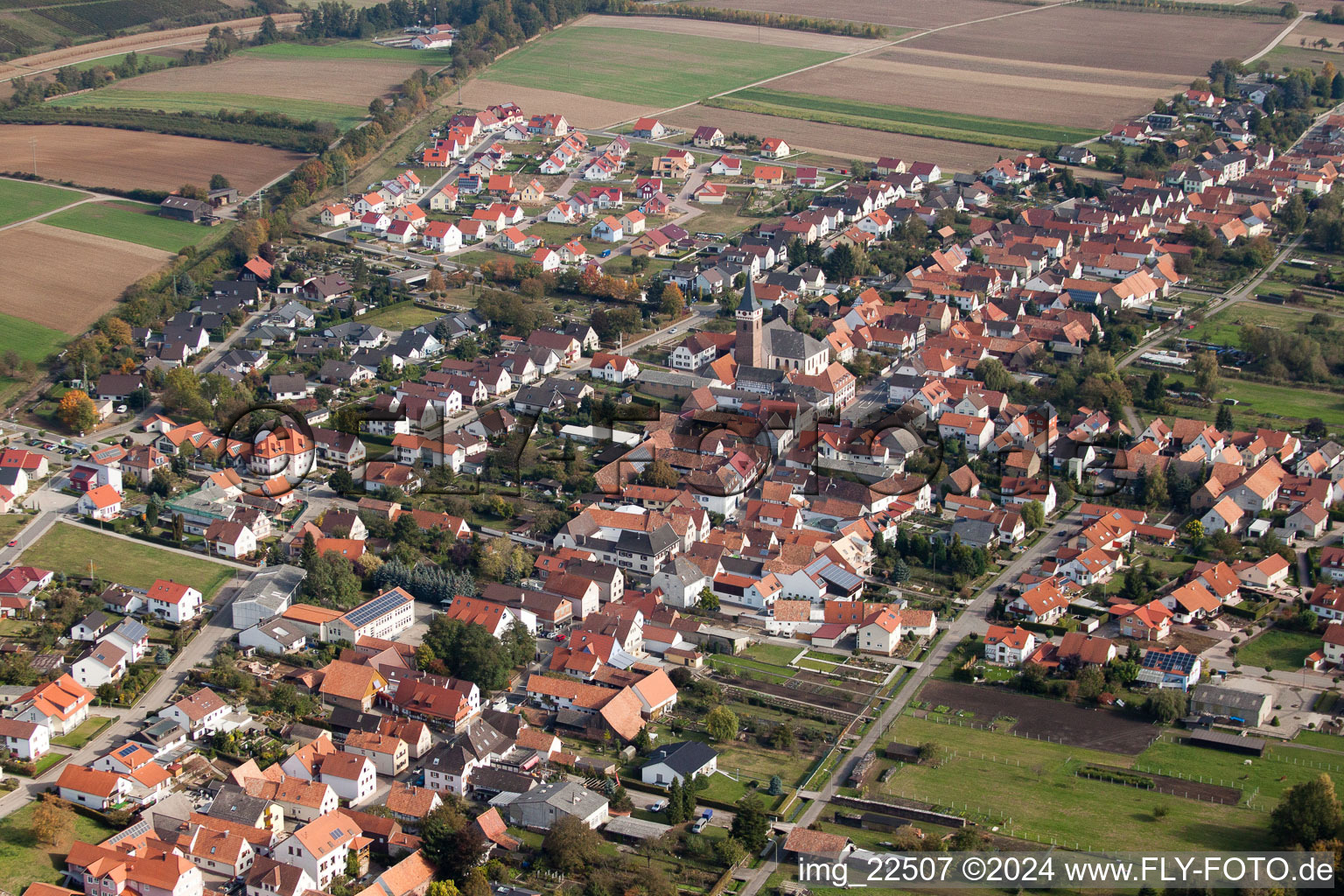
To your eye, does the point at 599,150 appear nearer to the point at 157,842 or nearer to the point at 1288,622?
the point at 1288,622

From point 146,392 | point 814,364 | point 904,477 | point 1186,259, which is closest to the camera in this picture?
point 904,477

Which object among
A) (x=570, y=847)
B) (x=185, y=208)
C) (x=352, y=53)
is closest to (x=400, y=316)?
(x=185, y=208)

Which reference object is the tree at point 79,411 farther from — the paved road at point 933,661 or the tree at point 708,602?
the paved road at point 933,661

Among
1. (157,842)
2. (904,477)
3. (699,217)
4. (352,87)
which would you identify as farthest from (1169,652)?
(352,87)

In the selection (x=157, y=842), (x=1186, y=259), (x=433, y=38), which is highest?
(x=433, y=38)

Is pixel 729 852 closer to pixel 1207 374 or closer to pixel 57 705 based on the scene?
pixel 57 705

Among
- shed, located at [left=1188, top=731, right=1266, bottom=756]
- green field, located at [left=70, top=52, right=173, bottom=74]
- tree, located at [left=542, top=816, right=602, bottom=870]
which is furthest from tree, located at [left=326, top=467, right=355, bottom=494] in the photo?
green field, located at [left=70, top=52, right=173, bottom=74]
